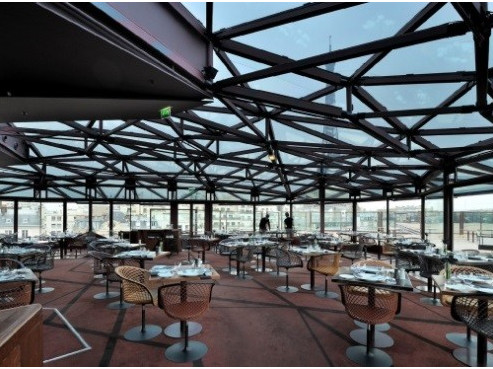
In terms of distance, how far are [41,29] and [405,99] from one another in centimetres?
572

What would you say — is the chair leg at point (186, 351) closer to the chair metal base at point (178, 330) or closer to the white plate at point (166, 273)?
the chair metal base at point (178, 330)

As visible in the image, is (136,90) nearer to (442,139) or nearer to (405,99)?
(405,99)

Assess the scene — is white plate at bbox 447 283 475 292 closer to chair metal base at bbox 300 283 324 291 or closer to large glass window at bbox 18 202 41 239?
chair metal base at bbox 300 283 324 291

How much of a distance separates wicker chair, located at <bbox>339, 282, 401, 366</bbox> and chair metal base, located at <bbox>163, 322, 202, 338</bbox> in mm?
2338

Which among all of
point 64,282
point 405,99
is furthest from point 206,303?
point 64,282

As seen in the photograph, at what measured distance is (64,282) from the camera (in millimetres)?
8531

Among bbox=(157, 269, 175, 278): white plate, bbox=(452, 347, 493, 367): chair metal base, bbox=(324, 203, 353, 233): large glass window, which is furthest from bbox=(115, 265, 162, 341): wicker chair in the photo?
bbox=(324, 203, 353, 233): large glass window

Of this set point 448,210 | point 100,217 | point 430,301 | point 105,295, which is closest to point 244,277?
point 105,295

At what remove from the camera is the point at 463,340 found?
4633 mm

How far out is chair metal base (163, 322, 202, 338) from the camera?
480 cm

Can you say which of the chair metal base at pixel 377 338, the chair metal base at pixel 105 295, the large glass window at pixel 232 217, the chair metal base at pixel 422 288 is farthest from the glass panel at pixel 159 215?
the chair metal base at pixel 377 338

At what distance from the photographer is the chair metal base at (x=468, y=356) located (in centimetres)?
401

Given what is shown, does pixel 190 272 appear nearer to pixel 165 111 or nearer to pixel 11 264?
pixel 165 111

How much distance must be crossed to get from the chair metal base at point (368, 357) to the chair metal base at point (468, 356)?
0.96 m
